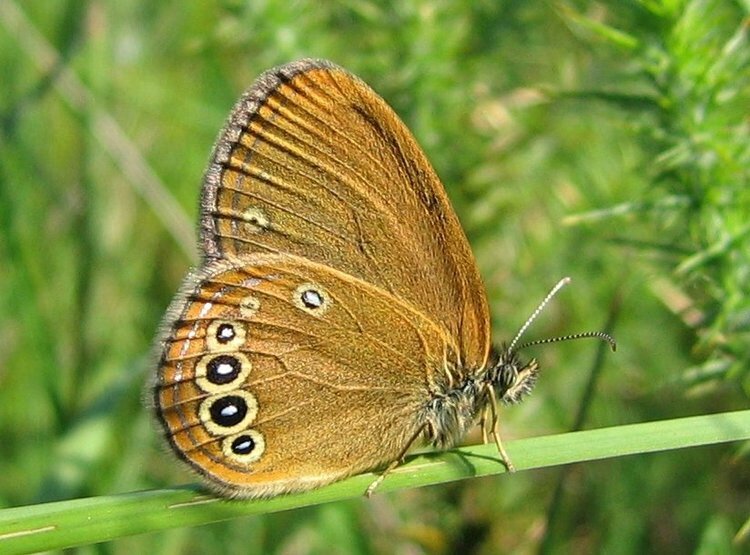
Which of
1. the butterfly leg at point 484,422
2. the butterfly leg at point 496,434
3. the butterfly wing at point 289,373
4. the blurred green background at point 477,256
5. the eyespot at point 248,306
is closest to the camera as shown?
the butterfly leg at point 496,434

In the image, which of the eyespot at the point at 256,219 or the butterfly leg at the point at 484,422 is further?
the butterfly leg at the point at 484,422

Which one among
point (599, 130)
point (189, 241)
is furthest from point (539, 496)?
point (189, 241)

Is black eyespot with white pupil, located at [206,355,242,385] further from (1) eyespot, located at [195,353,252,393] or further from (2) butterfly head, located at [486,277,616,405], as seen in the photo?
(2) butterfly head, located at [486,277,616,405]

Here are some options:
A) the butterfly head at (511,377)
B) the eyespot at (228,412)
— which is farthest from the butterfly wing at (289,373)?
the butterfly head at (511,377)

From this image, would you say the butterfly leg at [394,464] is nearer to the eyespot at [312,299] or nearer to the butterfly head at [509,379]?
the butterfly head at [509,379]

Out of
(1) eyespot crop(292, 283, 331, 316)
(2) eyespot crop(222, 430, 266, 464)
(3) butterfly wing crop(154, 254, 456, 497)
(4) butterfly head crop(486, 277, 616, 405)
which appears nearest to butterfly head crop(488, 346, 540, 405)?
(4) butterfly head crop(486, 277, 616, 405)

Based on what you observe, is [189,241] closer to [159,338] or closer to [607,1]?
[159,338]

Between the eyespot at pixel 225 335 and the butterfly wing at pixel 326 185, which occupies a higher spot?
the butterfly wing at pixel 326 185
